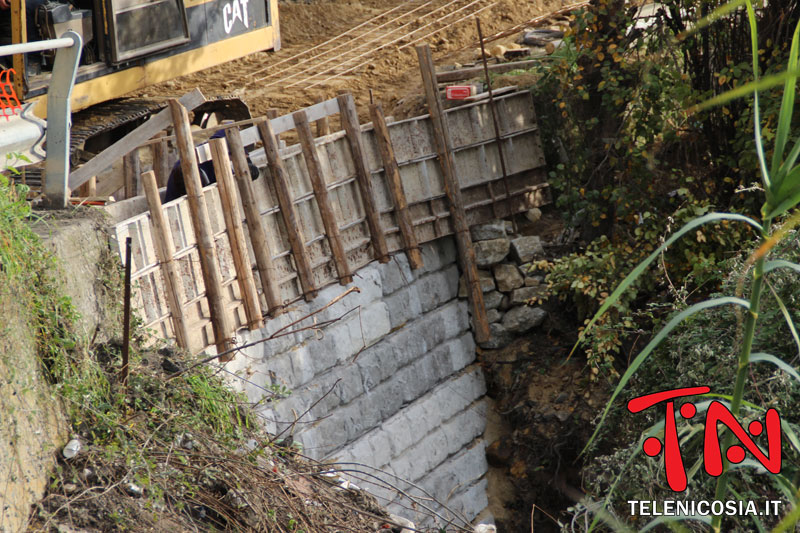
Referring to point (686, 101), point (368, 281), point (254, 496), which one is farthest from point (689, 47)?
point (254, 496)

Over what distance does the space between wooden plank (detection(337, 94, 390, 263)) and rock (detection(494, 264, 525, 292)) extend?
1.74 m

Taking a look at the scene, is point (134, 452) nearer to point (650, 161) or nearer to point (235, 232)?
point (235, 232)

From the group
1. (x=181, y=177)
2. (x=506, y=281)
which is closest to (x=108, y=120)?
(x=181, y=177)

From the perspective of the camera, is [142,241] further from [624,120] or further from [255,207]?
[624,120]

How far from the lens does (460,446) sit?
983cm

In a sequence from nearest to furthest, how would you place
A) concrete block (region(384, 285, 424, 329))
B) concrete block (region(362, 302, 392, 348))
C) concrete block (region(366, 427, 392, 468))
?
concrete block (region(366, 427, 392, 468)) < concrete block (region(362, 302, 392, 348)) < concrete block (region(384, 285, 424, 329))

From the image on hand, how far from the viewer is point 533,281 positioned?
10266mm

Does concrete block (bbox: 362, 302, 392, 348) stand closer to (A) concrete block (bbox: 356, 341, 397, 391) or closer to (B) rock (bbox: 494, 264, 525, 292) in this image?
(A) concrete block (bbox: 356, 341, 397, 391)

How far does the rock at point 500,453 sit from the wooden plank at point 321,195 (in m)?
2.98

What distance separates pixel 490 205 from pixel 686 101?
2.67 m

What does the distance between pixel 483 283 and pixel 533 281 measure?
623 millimetres

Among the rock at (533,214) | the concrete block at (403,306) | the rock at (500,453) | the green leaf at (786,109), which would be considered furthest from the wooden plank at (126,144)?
the green leaf at (786,109)

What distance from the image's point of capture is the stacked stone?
33.6ft

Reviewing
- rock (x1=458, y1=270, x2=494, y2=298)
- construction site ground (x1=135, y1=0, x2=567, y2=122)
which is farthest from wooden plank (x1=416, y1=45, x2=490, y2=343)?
construction site ground (x1=135, y1=0, x2=567, y2=122)
